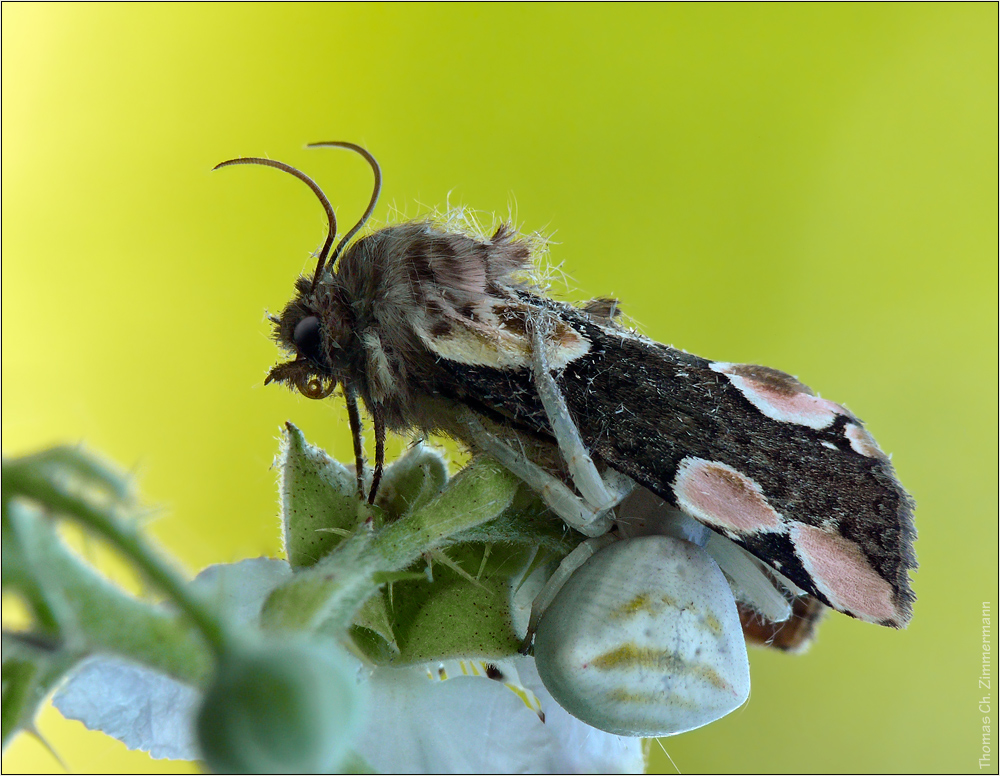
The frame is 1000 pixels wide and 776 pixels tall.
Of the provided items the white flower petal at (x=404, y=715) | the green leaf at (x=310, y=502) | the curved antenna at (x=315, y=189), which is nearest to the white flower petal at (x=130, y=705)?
the white flower petal at (x=404, y=715)

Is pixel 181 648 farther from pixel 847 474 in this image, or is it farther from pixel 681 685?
pixel 847 474

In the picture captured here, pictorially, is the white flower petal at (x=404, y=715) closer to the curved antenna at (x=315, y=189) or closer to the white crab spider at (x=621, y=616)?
the white crab spider at (x=621, y=616)

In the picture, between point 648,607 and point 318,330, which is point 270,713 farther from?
point 318,330

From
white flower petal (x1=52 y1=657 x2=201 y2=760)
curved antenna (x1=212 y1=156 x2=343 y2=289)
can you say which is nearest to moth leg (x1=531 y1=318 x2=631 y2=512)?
curved antenna (x1=212 y1=156 x2=343 y2=289)

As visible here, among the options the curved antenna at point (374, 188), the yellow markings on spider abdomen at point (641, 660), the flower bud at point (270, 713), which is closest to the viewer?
the flower bud at point (270, 713)

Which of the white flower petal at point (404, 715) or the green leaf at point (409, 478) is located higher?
the green leaf at point (409, 478)

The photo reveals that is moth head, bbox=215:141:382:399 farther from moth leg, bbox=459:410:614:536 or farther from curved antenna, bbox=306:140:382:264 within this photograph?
moth leg, bbox=459:410:614:536

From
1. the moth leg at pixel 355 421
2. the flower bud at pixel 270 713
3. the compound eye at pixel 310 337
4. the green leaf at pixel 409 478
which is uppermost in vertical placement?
the compound eye at pixel 310 337

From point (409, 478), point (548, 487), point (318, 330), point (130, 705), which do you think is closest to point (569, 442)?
point (548, 487)
